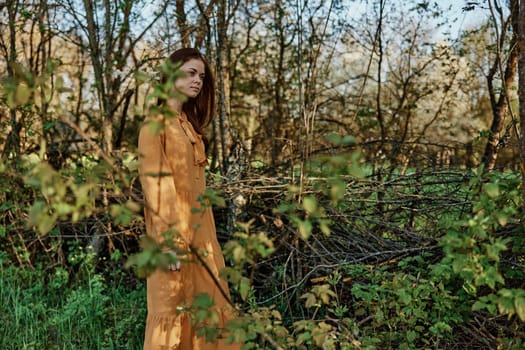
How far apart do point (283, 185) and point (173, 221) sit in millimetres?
943

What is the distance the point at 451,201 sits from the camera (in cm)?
346

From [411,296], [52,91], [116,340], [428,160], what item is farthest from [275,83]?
[52,91]

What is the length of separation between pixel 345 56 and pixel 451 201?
12.8 feet

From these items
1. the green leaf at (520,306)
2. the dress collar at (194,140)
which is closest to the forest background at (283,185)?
the green leaf at (520,306)

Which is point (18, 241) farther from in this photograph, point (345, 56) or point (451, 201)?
point (345, 56)

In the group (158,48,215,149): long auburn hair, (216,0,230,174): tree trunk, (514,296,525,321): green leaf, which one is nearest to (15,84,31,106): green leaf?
(158,48,215,149): long auburn hair

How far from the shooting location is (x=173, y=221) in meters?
2.56

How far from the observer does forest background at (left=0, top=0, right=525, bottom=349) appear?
1.91 metres

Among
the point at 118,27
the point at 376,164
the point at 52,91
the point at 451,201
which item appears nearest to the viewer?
the point at 52,91

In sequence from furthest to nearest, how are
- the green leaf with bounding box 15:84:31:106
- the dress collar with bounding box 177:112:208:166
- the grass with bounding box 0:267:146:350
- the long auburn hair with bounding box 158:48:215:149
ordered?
the grass with bounding box 0:267:146:350
the long auburn hair with bounding box 158:48:215:149
the dress collar with bounding box 177:112:208:166
the green leaf with bounding box 15:84:31:106

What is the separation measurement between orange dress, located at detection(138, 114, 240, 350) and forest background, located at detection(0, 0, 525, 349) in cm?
21

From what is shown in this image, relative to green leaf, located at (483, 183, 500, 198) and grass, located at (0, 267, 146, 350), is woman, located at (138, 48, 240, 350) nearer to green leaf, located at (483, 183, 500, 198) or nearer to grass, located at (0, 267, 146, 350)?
grass, located at (0, 267, 146, 350)

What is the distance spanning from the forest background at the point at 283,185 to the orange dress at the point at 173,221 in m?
0.21

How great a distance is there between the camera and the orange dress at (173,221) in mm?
2580
